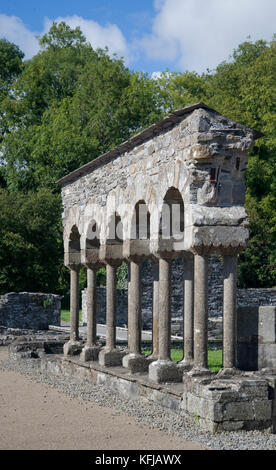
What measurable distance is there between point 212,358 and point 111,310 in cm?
463

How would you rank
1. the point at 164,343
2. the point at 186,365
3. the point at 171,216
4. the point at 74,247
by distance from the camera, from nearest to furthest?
the point at 164,343, the point at 171,216, the point at 186,365, the point at 74,247

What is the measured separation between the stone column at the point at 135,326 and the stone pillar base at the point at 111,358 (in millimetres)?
886

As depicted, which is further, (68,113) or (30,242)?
(68,113)

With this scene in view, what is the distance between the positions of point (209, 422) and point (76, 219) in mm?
9222

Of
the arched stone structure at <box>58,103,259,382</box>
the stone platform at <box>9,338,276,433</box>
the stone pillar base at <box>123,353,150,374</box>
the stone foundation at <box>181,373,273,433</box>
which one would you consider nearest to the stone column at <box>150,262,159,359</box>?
the arched stone structure at <box>58,103,259,382</box>

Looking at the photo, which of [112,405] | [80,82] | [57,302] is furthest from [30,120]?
[112,405]

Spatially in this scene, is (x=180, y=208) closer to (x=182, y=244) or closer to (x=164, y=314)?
(x=182, y=244)

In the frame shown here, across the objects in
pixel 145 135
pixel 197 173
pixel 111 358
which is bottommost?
pixel 111 358

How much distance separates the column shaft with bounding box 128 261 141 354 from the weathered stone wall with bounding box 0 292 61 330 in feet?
51.5

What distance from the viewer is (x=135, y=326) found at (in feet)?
45.9

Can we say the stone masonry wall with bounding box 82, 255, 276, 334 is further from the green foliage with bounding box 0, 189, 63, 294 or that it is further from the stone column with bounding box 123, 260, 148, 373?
the stone column with bounding box 123, 260, 148, 373

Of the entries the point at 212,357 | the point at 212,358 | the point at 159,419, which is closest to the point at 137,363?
the point at 159,419

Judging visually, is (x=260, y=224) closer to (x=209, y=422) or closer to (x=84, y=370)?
(x=84, y=370)

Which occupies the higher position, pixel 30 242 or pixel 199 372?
pixel 30 242
